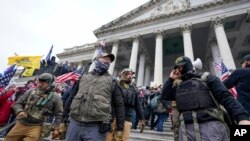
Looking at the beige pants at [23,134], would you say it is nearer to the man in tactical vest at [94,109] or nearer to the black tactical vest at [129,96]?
the man in tactical vest at [94,109]

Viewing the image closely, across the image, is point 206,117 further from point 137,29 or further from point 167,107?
point 137,29

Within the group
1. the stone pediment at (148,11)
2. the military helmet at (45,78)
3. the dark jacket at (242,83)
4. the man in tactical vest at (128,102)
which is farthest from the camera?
the stone pediment at (148,11)

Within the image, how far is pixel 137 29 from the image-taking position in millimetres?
22484

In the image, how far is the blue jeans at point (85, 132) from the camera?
8.18 feet

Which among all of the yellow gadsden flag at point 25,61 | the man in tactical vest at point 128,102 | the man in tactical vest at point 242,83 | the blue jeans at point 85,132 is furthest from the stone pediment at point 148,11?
the blue jeans at point 85,132

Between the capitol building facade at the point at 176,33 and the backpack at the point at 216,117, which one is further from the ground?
the capitol building facade at the point at 176,33

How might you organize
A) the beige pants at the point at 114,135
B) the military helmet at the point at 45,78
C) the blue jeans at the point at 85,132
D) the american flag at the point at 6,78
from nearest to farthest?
the blue jeans at the point at 85,132
the beige pants at the point at 114,135
the military helmet at the point at 45,78
the american flag at the point at 6,78

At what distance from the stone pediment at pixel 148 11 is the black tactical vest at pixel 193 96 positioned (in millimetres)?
20600

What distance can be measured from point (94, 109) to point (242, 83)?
105 inches

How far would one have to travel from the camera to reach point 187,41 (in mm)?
17625

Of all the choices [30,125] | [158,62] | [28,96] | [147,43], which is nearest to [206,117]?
[30,125]

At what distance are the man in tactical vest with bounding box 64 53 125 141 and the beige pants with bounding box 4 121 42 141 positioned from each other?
82cm

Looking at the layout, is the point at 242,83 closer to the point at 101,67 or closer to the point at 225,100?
the point at 225,100

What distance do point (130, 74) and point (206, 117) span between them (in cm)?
266
